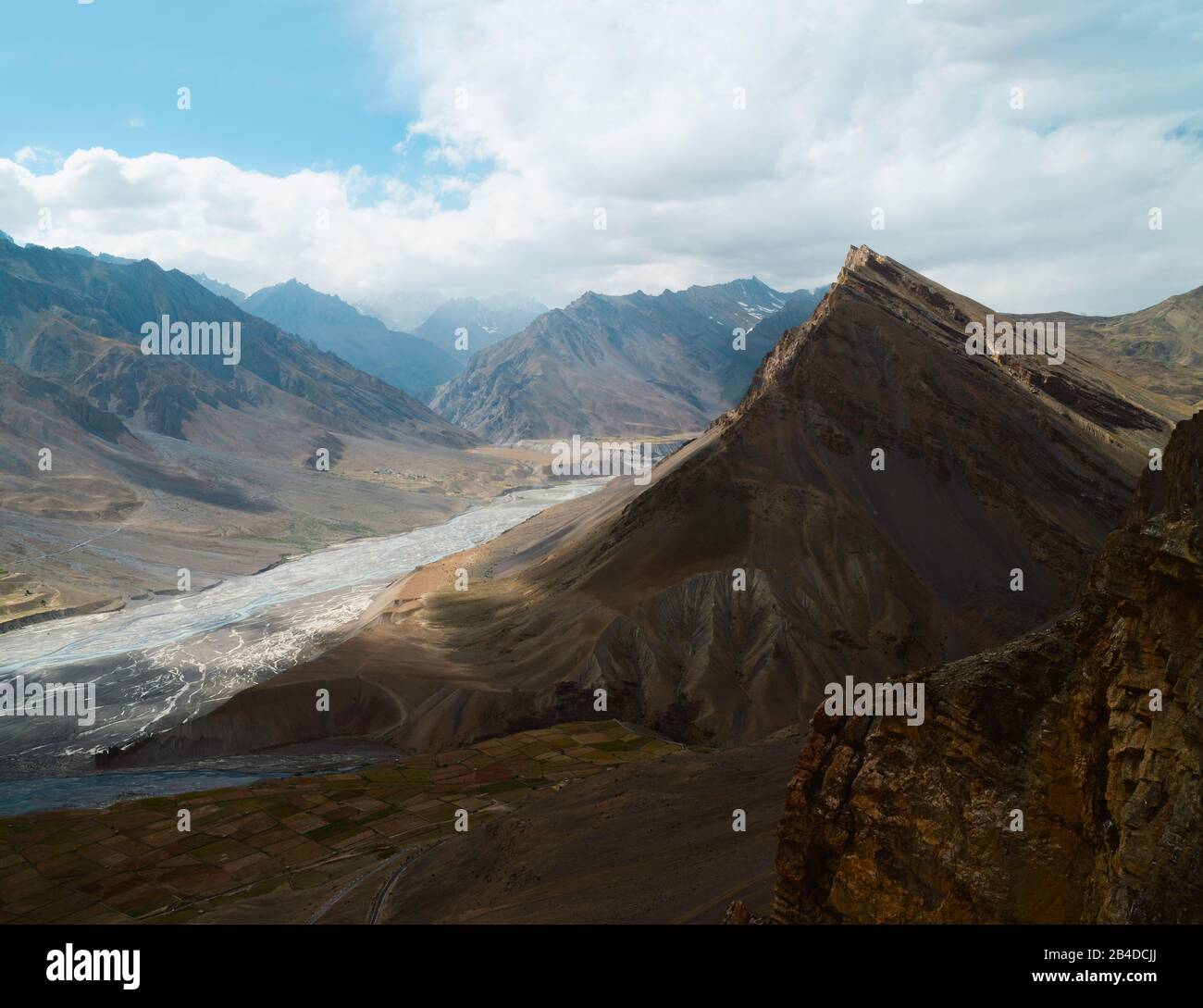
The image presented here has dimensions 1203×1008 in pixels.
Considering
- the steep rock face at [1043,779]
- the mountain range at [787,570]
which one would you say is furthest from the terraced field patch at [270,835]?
the steep rock face at [1043,779]

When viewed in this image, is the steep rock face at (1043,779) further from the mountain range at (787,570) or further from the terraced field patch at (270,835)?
the mountain range at (787,570)

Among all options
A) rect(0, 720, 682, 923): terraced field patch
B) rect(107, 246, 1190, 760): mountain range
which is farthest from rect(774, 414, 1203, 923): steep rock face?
rect(107, 246, 1190, 760): mountain range

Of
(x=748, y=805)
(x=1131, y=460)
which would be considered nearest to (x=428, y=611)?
(x=748, y=805)

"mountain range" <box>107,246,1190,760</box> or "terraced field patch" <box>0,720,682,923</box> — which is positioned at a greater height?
"mountain range" <box>107,246,1190,760</box>

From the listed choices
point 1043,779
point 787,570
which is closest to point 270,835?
point 1043,779

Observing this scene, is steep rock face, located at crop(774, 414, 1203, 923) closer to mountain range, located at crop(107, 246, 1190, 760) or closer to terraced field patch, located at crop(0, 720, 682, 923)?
terraced field patch, located at crop(0, 720, 682, 923)

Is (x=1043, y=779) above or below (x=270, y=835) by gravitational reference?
above

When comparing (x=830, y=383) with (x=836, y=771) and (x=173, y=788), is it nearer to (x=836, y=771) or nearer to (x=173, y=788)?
(x=173, y=788)

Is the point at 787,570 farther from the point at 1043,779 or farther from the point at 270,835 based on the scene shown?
the point at 1043,779
